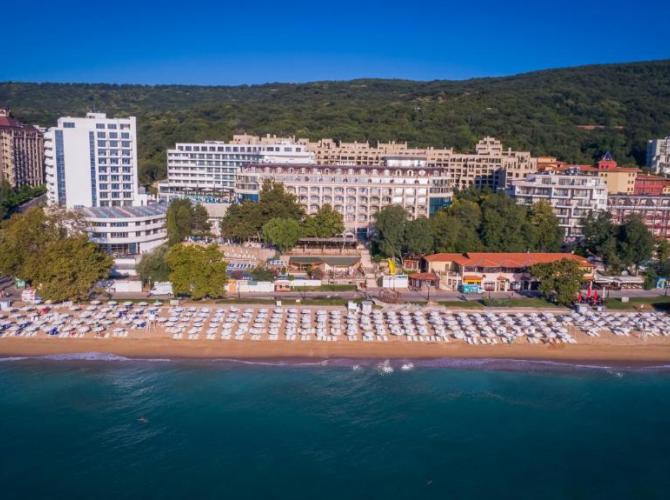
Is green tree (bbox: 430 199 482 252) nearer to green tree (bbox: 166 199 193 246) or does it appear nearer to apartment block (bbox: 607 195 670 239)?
apartment block (bbox: 607 195 670 239)

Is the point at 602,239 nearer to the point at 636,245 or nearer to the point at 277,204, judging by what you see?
the point at 636,245

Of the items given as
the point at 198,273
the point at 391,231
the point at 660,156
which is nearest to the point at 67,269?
the point at 198,273

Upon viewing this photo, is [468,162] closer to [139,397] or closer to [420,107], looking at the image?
[420,107]

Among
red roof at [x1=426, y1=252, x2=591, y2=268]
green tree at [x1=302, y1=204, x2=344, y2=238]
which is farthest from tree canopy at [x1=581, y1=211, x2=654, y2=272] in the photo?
green tree at [x1=302, y1=204, x2=344, y2=238]

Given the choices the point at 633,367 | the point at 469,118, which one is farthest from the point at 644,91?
the point at 633,367

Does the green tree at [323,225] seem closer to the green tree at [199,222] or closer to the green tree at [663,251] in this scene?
the green tree at [199,222]
